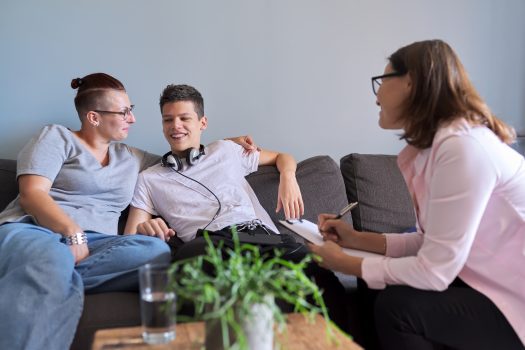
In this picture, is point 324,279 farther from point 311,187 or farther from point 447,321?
point 311,187

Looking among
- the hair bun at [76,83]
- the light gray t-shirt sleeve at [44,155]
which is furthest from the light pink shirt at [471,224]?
the hair bun at [76,83]

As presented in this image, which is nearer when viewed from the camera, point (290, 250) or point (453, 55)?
point (453, 55)

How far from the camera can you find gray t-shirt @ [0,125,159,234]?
6.41ft

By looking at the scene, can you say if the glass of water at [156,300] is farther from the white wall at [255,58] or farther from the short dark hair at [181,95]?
the white wall at [255,58]

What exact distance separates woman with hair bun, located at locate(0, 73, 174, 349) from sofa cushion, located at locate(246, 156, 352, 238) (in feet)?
1.52

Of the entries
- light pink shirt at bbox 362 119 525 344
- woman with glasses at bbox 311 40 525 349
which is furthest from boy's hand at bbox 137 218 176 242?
light pink shirt at bbox 362 119 525 344

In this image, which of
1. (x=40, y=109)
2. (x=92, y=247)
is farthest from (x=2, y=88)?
(x=92, y=247)

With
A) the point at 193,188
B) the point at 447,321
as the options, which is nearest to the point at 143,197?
the point at 193,188

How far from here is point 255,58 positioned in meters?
2.57

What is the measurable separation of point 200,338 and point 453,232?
2.08 feet

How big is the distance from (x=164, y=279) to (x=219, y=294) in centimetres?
14

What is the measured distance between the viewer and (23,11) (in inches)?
89.9

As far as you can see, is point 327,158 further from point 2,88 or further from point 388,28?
point 2,88

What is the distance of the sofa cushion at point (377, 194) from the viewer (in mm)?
2340
